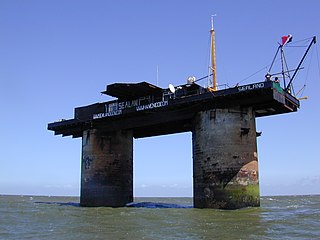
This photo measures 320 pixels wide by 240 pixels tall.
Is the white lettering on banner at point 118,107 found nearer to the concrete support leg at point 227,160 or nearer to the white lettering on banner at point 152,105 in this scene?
the white lettering on banner at point 152,105

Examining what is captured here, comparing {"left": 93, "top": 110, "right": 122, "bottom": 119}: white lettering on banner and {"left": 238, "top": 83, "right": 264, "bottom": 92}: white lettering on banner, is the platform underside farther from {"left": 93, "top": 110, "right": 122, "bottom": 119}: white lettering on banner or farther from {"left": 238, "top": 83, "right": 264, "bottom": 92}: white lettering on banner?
{"left": 93, "top": 110, "right": 122, "bottom": 119}: white lettering on banner

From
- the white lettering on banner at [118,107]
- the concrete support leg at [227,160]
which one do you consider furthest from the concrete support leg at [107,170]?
the concrete support leg at [227,160]

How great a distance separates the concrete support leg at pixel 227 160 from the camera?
106 ft

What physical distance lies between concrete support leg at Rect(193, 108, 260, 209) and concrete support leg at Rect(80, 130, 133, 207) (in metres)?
10.8

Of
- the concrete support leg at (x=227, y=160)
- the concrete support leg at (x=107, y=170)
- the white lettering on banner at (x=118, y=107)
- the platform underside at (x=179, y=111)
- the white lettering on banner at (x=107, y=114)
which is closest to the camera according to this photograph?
the concrete support leg at (x=227, y=160)

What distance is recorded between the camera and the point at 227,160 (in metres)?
32.5

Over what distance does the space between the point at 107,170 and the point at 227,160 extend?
14467mm

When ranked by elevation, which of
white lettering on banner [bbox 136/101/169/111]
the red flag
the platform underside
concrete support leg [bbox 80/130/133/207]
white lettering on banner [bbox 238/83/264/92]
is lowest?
concrete support leg [bbox 80/130/133/207]

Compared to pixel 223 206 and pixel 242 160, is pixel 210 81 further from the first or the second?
pixel 223 206

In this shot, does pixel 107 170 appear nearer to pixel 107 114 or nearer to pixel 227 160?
pixel 107 114

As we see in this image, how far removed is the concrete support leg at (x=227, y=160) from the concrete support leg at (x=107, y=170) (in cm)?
1081

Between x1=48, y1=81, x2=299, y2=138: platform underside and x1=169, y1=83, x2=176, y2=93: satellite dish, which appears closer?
x1=48, y1=81, x2=299, y2=138: platform underside

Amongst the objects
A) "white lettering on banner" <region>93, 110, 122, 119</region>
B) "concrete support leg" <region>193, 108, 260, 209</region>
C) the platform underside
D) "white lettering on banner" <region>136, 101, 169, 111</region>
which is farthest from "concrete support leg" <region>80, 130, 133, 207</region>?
"concrete support leg" <region>193, 108, 260, 209</region>

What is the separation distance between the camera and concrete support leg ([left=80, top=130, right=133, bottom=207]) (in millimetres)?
42188
